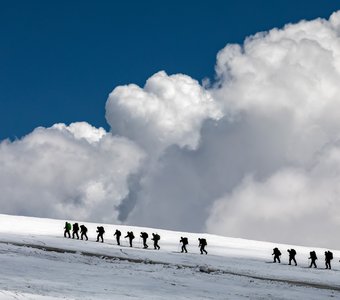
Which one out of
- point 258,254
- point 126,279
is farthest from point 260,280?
point 258,254

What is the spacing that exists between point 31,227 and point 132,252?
788 inches

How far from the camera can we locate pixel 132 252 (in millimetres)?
41219

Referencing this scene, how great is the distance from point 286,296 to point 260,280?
17.1 ft

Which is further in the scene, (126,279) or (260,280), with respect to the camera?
(260,280)

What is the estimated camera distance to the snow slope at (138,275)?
2197 cm

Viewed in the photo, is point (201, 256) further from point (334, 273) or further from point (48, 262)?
point (48, 262)

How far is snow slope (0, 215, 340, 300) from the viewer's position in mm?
21966

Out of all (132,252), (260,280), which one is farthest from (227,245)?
(260,280)

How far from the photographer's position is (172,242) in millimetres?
60281

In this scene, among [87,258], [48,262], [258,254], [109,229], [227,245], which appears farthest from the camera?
[109,229]

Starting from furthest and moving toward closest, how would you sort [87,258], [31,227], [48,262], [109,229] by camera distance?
1. [109,229]
2. [31,227]
3. [87,258]
4. [48,262]

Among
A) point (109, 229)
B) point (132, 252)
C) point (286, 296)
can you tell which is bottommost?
point (286, 296)

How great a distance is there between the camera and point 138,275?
28828 millimetres

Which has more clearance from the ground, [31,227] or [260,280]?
[31,227]
